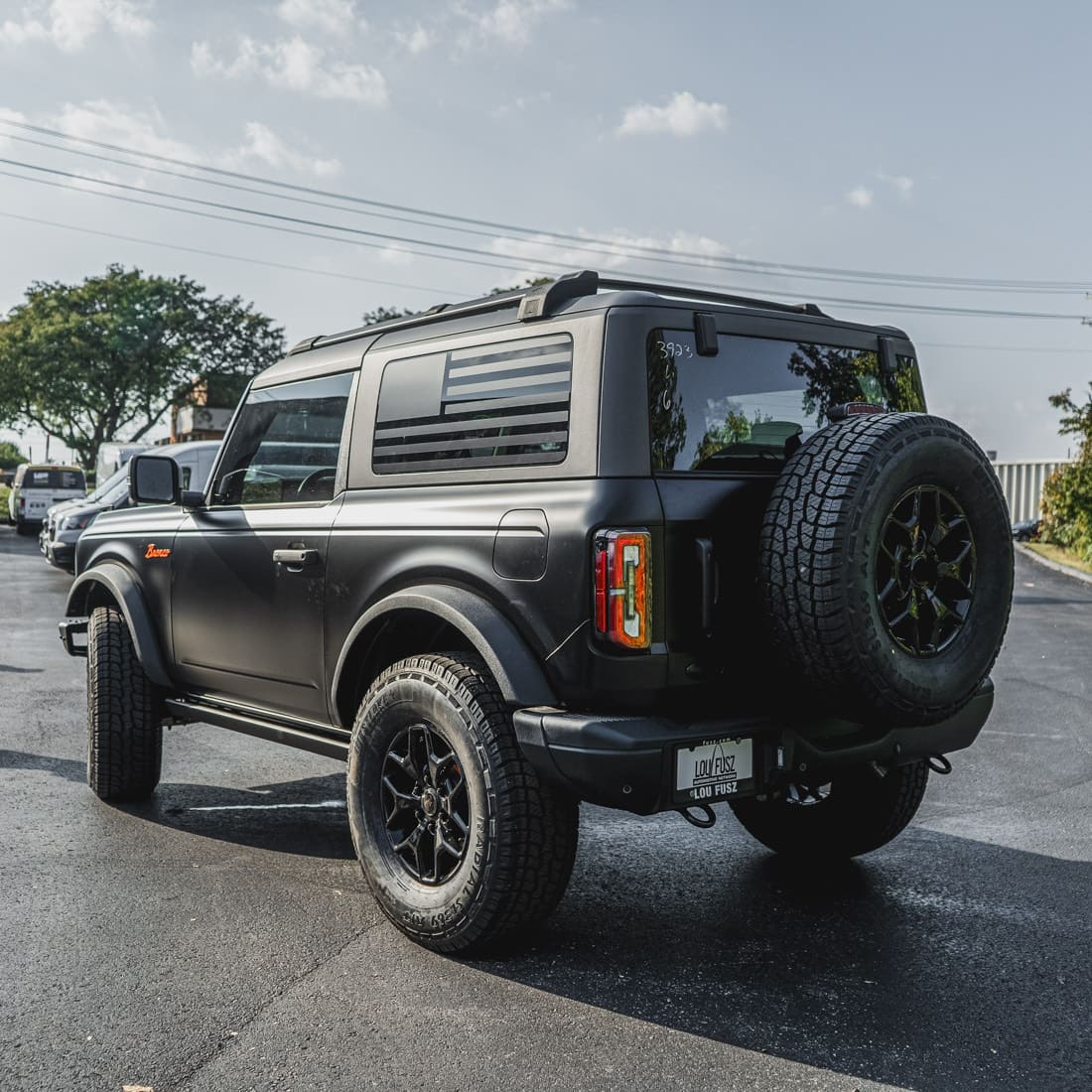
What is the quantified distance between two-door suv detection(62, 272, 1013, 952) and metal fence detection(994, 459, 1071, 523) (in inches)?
1452

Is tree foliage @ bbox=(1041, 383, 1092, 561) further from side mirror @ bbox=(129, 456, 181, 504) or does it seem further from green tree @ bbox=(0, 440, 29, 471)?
green tree @ bbox=(0, 440, 29, 471)

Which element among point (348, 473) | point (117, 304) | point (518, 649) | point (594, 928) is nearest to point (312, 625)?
point (348, 473)

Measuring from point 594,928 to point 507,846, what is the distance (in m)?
0.75

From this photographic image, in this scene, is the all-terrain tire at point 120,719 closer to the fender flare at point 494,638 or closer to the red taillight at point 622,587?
the fender flare at point 494,638

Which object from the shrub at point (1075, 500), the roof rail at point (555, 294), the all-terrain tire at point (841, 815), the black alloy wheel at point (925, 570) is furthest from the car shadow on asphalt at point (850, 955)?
the shrub at point (1075, 500)

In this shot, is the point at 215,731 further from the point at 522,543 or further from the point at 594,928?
the point at 522,543

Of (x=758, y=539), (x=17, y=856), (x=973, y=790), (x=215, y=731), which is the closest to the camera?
(x=758, y=539)

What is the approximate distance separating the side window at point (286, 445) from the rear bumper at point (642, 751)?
1.62 meters

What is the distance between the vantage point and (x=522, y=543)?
11.9 ft

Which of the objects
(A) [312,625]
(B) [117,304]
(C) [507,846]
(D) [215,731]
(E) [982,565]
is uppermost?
(B) [117,304]

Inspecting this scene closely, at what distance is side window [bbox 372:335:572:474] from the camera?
3801mm

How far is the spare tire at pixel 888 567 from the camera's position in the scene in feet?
11.1

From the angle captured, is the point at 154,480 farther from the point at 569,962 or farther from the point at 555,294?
the point at 569,962

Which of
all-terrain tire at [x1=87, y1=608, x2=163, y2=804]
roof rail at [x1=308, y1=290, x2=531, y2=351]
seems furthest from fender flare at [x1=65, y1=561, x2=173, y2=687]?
roof rail at [x1=308, y1=290, x2=531, y2=351]
